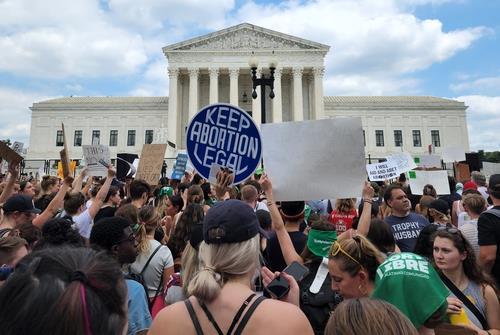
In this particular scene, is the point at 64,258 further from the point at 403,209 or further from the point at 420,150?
the point at 420,150

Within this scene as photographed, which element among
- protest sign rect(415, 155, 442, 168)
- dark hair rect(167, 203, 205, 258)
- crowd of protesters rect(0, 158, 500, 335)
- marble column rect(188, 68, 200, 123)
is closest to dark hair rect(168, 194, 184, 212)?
crowd of protesters rect(0, 158, 500, 335)

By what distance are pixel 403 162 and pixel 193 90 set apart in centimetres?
4375

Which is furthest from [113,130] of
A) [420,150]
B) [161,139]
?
[420,150]

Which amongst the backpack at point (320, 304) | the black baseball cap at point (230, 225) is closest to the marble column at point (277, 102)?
the backpack at point (320, 304)

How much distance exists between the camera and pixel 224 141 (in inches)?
139

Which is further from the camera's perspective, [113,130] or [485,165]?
[113,130]

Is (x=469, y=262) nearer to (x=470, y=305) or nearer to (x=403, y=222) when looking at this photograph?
(x=470, y=305)

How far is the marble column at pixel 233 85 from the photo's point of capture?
49.5 meters

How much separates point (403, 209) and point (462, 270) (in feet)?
6.48

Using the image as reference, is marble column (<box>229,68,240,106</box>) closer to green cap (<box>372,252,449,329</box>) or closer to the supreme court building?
the supreme court building

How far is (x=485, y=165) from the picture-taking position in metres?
17.0

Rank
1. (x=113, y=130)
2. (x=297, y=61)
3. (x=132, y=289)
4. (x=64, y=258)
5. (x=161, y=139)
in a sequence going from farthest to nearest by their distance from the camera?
1. (x=113, y=130)
2. (x=297, y=61)
3. (x=161, y=139)
4. (x=132, y=289)
5. (x=64, y=258)

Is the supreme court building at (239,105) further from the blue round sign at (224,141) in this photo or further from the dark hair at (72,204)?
the blue round sign at (224,141)

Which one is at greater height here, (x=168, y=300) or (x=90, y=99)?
(x=90, y=99)
